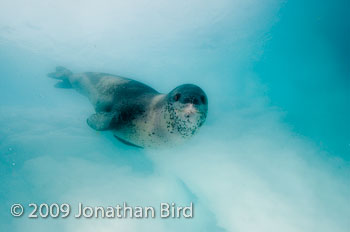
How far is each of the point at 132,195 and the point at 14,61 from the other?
16.4 m

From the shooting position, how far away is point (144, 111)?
3.21m

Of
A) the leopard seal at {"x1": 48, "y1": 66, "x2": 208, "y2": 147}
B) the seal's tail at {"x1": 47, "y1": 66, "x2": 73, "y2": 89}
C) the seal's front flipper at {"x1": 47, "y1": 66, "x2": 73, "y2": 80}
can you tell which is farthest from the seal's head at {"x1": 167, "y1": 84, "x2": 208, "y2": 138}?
the seal's front flipper at {"x1": 47, "y1": 66, "x2": 73, "y2": 80}

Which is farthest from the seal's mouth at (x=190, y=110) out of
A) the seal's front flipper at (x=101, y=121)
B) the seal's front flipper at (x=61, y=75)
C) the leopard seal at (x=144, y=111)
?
the seal's front flipper at (x=61, y=75)

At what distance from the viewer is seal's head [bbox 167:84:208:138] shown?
2.24m

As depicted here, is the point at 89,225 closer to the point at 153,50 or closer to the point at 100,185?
the point at 100,185

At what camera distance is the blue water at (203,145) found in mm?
3252

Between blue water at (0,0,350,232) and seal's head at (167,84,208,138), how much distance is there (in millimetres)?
1469

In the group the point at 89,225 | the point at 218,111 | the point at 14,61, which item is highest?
the point at 14,61

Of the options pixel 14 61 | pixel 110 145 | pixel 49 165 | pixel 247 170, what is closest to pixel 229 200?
pixel 247 170

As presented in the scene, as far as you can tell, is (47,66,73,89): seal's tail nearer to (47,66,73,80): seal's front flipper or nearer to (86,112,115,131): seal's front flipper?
(47,66,73,80): seal's front flipper

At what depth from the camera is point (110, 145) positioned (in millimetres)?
4227

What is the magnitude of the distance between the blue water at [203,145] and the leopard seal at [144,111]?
0.82 meters

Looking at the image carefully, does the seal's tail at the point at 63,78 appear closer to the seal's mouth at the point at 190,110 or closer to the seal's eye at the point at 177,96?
the seal's eye at the point at 177,96

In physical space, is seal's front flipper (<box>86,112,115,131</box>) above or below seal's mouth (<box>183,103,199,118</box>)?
above
